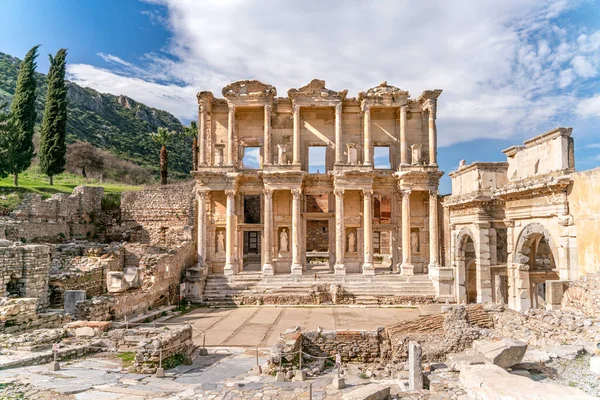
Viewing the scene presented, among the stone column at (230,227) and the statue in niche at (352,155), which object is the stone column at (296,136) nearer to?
the statue in niche at (352,155)

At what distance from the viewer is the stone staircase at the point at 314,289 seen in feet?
76.2

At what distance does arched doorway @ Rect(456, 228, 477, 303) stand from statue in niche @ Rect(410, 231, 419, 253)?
21.0ft

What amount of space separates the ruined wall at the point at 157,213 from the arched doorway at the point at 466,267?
1953 cm

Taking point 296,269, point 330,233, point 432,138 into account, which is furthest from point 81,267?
point 432,138

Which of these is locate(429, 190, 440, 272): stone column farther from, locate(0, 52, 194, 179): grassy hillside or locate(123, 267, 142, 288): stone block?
locate(0, 52, 194, 179): grassy hillside

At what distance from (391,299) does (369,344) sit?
11.0 m

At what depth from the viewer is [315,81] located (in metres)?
26.6

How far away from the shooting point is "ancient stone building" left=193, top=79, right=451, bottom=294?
25.9 metres

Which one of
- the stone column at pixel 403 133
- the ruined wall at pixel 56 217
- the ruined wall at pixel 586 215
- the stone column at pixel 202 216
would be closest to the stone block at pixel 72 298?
the stone column at pixel 202 216

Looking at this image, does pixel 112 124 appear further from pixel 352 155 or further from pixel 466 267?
pixel 466 267

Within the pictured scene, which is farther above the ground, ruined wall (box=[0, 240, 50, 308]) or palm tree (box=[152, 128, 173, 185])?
palm tree (box=[152, 128, 173, 185])

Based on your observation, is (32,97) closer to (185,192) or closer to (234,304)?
(185,192)

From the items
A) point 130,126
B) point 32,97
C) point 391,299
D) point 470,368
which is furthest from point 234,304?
point 130,126

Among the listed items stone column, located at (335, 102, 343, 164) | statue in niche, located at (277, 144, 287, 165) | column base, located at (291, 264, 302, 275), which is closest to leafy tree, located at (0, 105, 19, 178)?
statue in niche, located at (277, 144, 287, 165)
